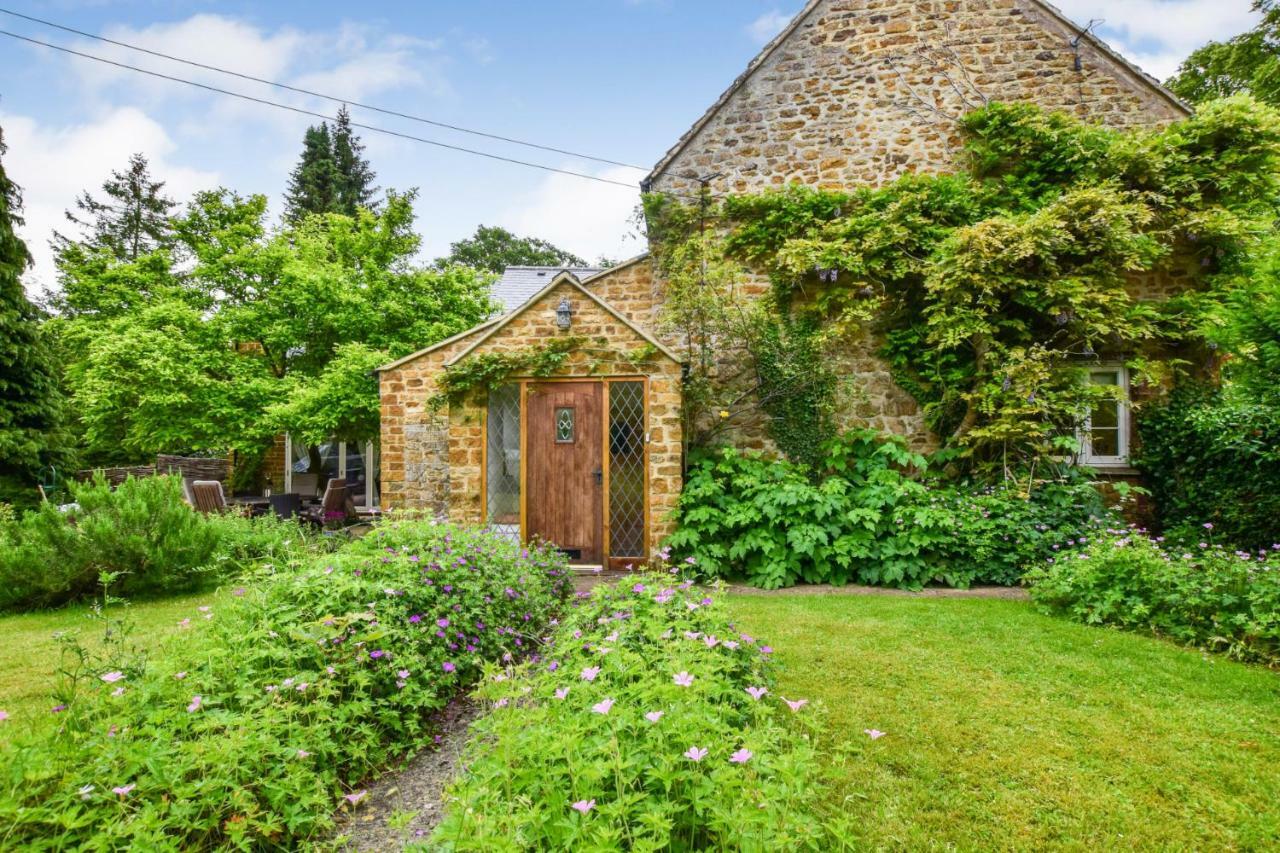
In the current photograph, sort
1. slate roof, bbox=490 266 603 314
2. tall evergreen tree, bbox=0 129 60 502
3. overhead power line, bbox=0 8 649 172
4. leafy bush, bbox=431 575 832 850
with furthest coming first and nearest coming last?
slate roof, bbox=490 266 603 314, tall evergreen tree, bbox=0 129 60 502, overhead power line, bbox=0 8 649 172, leafy bush, bbox=431 575 832 850

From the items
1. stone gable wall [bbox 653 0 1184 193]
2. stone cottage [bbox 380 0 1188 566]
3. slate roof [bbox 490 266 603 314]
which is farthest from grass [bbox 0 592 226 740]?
slate roof [bbox 490 266 603 314]

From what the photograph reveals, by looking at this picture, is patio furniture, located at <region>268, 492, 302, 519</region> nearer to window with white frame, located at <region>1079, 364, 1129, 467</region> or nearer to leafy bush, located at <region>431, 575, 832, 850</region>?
leafy bush, located at <region>431, 575, 832, 850</region>

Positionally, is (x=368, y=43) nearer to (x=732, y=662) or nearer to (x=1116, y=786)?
(x=732, y=662)

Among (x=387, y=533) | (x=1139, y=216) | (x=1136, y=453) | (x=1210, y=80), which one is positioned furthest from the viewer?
(x=1210, y=80)

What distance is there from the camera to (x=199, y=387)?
1034 cm

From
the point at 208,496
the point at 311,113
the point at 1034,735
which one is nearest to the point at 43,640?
the point at 208,496

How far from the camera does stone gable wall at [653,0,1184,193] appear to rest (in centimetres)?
815

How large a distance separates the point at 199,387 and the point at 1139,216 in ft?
Result: 47.0

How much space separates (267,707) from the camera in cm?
256

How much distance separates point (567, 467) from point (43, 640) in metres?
4.83

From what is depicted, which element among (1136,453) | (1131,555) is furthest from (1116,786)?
(1136,453)

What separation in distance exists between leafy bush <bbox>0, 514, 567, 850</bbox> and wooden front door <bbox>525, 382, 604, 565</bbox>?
111 inches

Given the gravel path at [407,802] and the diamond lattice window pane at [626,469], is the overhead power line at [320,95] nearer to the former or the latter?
the diamond lattice window pane at [626,469]

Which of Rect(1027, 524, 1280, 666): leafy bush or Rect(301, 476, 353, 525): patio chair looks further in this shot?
Rect(301, 476, 353, 525): patio chair
